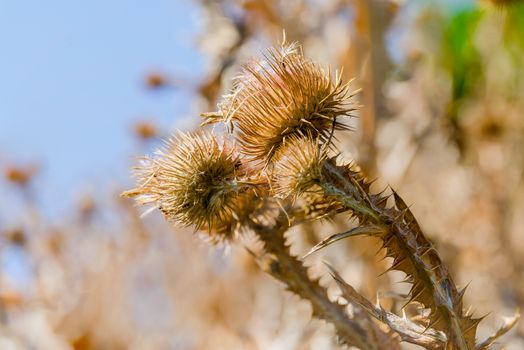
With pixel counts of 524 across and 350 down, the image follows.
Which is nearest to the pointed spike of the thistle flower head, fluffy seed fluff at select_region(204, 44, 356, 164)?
the thistle flower head

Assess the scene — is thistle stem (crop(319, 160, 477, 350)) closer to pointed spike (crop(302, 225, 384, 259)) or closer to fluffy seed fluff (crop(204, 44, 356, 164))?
pointed spike (crop(302, 225, 384, 259))

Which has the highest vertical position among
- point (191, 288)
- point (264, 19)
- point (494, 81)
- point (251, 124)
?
point (494, 81)

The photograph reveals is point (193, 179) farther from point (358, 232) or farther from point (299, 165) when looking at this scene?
point (358, 232)

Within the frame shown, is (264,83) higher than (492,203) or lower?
lower

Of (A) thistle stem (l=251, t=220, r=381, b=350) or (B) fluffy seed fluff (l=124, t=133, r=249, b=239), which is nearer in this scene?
(B) fluffy seed fluff (l=124, t=133, r=249, b=239)

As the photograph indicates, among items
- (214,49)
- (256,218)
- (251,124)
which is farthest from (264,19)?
(251,124)

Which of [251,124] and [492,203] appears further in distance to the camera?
[492,203]

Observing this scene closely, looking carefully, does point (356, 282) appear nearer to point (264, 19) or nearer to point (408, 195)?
point (264, 19)
